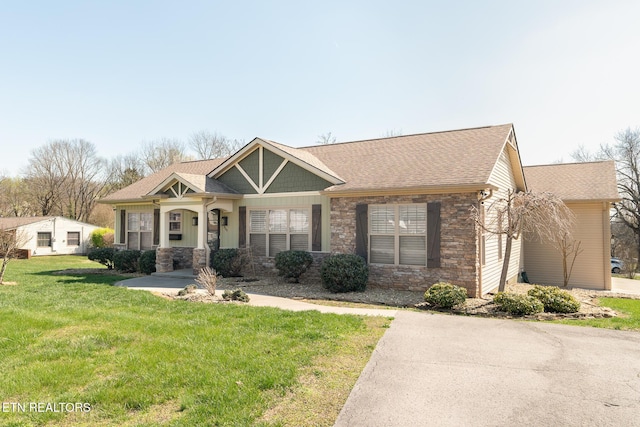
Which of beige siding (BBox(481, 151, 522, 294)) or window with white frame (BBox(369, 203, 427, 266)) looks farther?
beige siding (BBox(481, 151, 522, 294))

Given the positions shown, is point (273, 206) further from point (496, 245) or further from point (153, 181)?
point (153, 181)

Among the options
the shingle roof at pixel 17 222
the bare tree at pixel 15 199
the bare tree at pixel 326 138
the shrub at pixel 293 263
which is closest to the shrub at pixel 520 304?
the shrub at pixel 293 263

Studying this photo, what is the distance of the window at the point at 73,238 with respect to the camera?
97.2ft

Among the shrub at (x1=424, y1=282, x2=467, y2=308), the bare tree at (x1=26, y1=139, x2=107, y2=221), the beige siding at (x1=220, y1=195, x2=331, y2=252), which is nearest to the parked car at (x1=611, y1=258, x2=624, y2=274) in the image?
the shrub at (x1=424, y1=282, x2=467, y2=308)

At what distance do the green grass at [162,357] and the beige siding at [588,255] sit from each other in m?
12.3

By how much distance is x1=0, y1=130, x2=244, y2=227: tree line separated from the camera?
39.4m

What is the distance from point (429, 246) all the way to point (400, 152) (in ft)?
15.2

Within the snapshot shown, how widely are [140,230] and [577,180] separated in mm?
20099

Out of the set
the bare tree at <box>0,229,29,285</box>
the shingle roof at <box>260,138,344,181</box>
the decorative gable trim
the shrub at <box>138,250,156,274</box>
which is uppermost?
the shingle roof at <box>260,138,344,181</box>

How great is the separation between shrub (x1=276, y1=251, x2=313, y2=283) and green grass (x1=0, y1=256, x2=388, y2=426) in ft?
12.3

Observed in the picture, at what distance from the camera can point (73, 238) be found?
2995 cm

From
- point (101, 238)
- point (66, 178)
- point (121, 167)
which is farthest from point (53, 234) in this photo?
point (121, 167)

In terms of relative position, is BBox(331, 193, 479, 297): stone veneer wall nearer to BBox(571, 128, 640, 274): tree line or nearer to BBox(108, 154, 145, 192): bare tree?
BBox(571, 128, 640, 274): tree line

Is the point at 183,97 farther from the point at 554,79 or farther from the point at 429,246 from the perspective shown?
the point at 554,79
